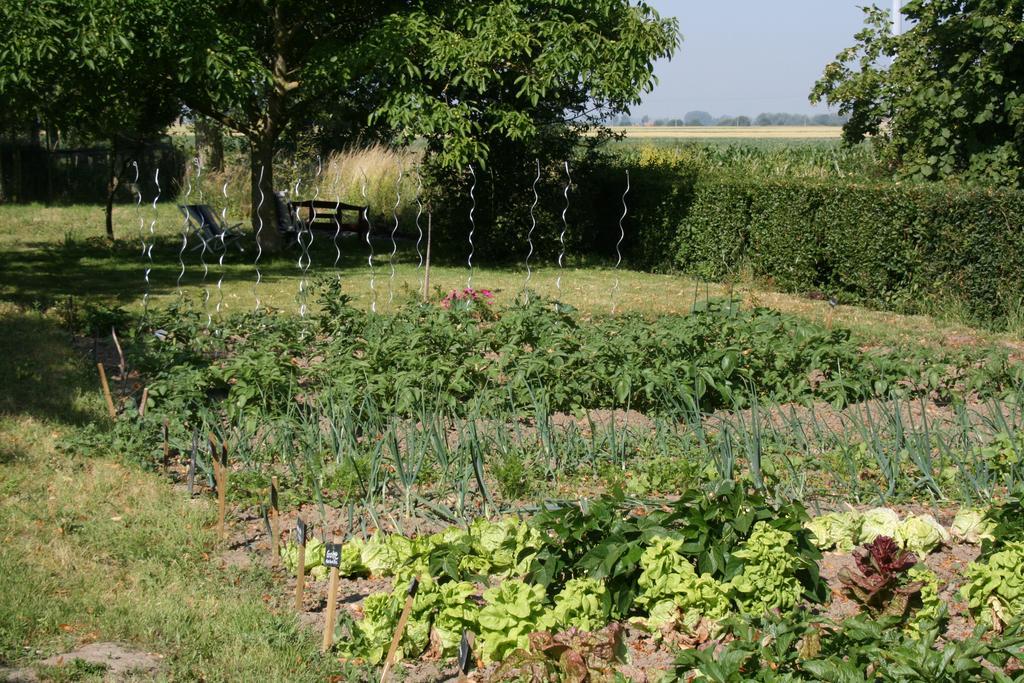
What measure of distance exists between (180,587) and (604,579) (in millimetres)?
1655

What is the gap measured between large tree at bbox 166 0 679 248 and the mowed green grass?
1.65 m

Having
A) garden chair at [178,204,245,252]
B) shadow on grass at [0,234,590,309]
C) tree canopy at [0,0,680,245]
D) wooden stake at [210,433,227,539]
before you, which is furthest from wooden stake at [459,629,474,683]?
garden chair at [178,204,245,252]

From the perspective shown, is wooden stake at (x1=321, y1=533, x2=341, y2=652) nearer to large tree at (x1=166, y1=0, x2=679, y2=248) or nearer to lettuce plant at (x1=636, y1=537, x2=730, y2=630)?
lettuce plant at (x1=636, y1=537, x2=730, y2=630)

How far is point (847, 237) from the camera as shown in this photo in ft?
39.3

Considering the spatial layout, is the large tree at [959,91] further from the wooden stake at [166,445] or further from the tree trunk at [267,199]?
the wooden stake at [166,445]

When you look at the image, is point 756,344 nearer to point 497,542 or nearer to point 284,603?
point 497,542

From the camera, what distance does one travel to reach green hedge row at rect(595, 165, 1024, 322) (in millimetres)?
10633

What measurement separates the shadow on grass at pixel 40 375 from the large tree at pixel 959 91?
10125mm

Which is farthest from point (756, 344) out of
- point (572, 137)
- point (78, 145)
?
point (78, 145)

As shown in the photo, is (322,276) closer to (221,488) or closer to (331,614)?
(221,488)

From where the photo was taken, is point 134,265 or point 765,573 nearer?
point 765,573

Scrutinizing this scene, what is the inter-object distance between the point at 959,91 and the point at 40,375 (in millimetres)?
10589

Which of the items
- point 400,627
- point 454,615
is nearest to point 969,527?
point 454,615

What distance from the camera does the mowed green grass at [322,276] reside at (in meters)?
10.7
